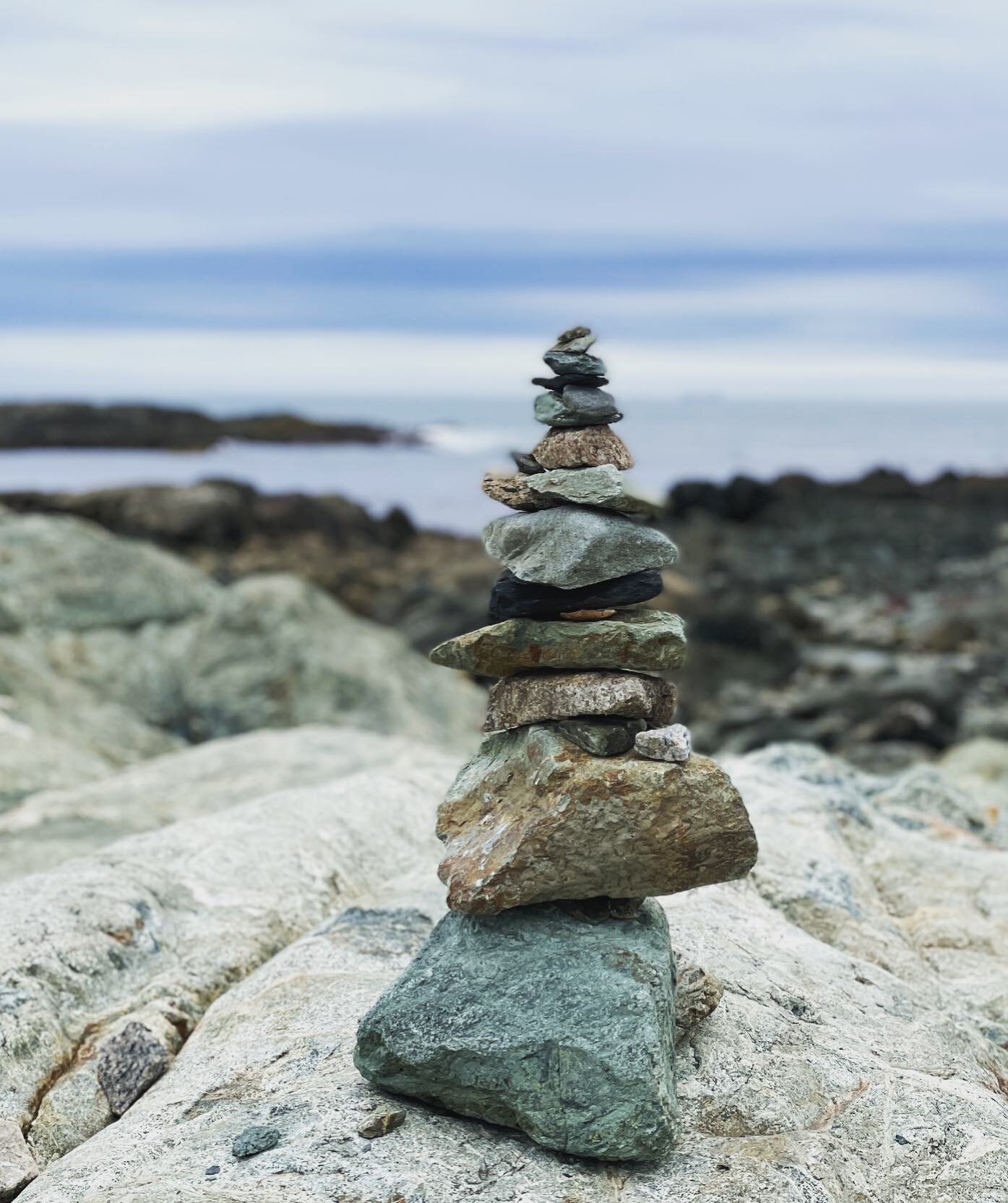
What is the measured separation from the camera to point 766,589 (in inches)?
2044

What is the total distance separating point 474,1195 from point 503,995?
1.23 metres

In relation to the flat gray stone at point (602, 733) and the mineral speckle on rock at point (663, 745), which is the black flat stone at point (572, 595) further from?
the mineral speckle on rock at point (663, 745)

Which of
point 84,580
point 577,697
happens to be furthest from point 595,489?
point 84,580

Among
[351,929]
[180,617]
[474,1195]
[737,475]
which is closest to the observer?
[474,1195]

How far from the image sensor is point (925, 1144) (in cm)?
788

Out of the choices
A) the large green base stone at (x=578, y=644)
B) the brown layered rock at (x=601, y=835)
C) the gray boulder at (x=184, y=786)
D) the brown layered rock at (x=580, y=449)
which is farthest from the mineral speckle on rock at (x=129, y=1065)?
the gray boulder at (x=184, y=786)

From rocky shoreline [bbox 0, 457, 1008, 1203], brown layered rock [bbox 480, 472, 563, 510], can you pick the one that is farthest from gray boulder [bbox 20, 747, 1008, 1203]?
brown layered rock [bbox 480, 472, 563, 510]

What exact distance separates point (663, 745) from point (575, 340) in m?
2.69

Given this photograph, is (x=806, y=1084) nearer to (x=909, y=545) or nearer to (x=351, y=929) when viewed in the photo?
(x=351, y=929)

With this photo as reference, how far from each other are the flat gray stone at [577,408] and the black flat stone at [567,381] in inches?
1.2

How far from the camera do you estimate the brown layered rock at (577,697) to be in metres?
8.17

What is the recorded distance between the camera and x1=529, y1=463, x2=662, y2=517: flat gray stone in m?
8.29

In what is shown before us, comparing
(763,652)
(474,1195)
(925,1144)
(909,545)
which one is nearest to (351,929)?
(474,1195)

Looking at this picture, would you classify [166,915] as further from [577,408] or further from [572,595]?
[577,408]
